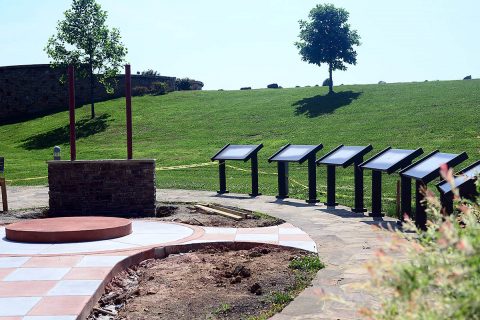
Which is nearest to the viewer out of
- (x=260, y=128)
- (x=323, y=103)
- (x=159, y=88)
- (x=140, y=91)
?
(x=260, y=128)

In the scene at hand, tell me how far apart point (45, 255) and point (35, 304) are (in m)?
2.45

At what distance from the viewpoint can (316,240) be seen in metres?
9.87

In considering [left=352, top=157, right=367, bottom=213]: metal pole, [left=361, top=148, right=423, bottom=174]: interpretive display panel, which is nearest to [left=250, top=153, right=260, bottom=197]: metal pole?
[left=352, top=157, right=367, bottom=213]: metal pole

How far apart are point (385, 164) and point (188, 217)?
3.82 metres

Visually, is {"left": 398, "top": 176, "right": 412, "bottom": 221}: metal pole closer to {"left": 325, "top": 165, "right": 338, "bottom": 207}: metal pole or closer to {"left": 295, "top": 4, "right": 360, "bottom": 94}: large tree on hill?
{"left": 325, "top": 165, "right": 338, "bottom": 207}: metal pole

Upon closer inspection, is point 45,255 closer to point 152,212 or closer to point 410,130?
point 152,212

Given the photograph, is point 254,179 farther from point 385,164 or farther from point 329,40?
point 329,40

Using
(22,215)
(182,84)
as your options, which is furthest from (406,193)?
(182,84)

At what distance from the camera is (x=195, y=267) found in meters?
8.33

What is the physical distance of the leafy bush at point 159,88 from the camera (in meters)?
54.0

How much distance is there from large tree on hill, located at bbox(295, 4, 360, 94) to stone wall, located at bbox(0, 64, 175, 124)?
1710cm

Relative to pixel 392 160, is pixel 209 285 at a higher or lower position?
lower

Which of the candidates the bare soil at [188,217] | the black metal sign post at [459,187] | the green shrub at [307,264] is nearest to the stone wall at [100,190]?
the bare soil at [188,217]

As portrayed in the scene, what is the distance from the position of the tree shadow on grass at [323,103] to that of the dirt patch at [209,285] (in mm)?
31702
